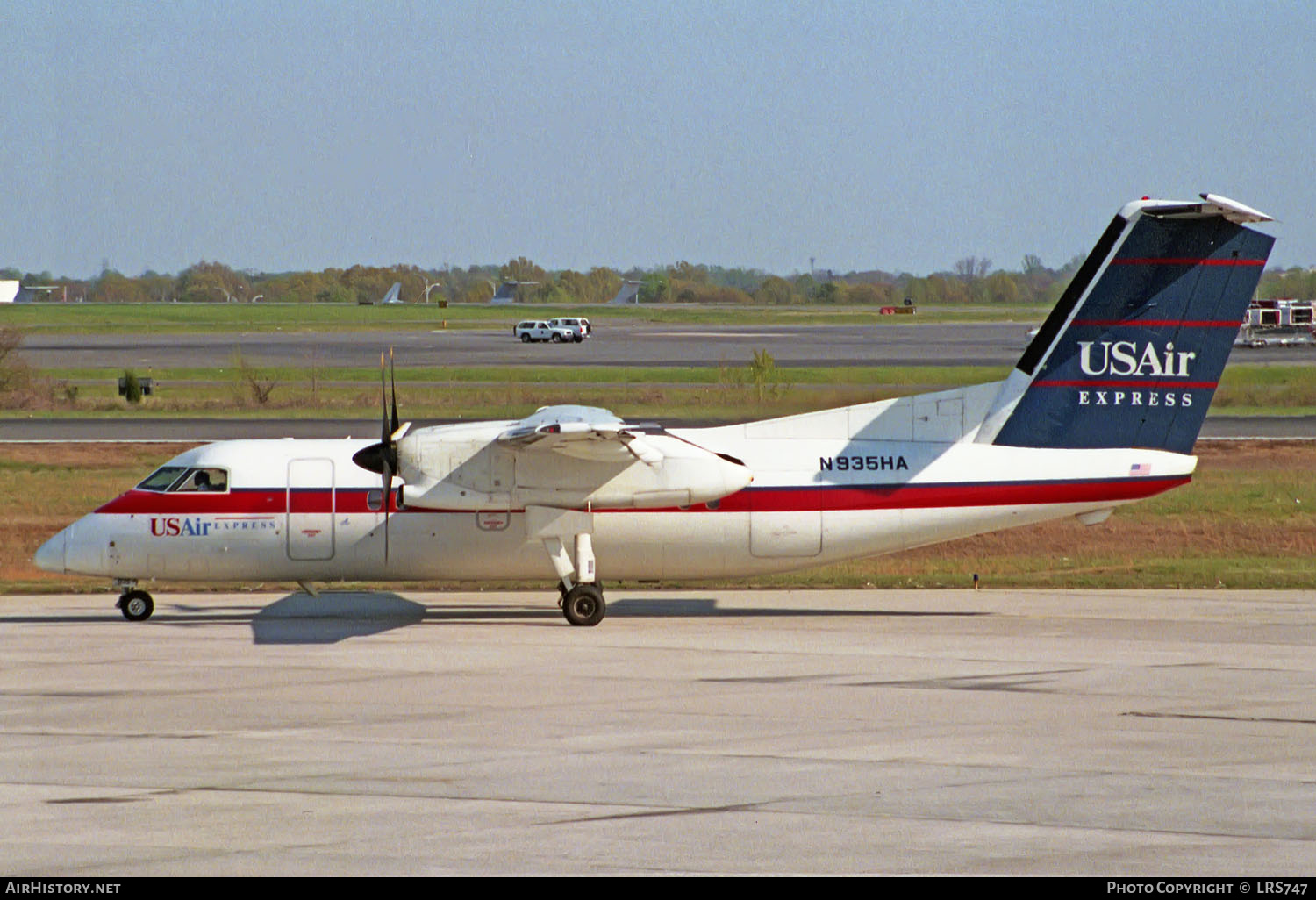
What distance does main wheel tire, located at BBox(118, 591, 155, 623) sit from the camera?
69.6 ft

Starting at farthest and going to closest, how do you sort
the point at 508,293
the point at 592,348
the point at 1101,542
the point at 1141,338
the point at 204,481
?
the point at 508,293, the point at 592,348, the point at 1101,542, the point at 204,481, the point at 1141,338

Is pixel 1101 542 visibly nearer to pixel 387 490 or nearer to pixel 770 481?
pixel 770 481

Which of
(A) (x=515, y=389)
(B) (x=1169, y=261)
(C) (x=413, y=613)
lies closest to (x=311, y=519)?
(C) (x=413, y=613)

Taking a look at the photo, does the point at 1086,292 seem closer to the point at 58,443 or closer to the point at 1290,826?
the point at 1290,826

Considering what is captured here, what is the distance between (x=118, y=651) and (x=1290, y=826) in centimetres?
1398

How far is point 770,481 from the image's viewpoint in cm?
2067

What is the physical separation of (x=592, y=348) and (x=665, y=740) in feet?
243

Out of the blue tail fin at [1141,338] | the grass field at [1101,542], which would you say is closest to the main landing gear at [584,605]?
the grass field at [1101,542]

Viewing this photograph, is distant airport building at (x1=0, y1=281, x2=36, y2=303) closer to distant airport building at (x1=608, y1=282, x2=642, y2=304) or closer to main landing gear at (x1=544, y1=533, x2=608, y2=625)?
distant airport building at (x1=608, y1=282, x2=642, y2=304)

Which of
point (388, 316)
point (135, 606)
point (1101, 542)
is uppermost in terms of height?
point (388, 316)

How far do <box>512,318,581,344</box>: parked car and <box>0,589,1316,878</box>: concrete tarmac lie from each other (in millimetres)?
71478

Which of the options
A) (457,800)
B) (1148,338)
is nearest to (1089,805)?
(457,800)

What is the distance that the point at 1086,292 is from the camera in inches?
813
